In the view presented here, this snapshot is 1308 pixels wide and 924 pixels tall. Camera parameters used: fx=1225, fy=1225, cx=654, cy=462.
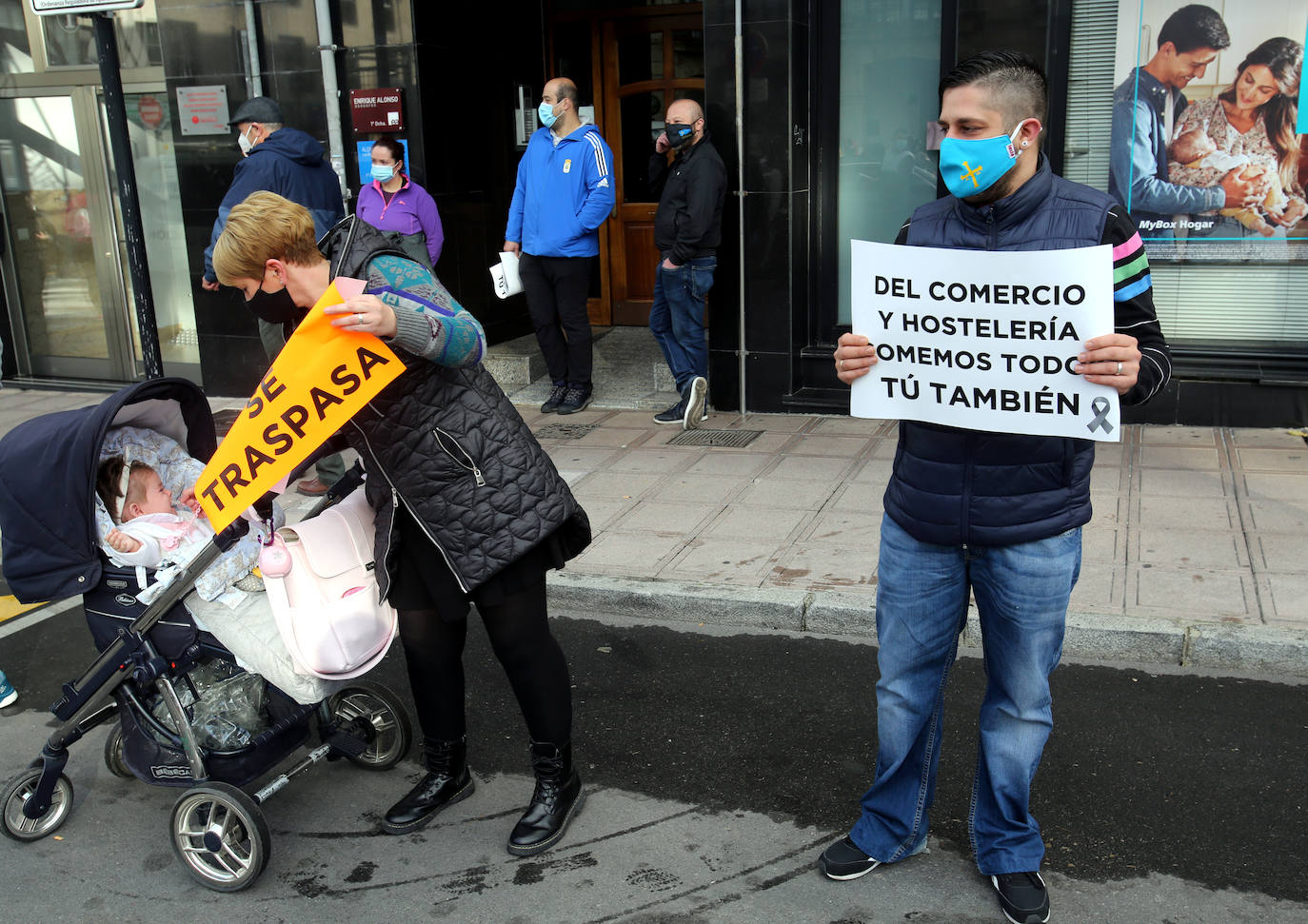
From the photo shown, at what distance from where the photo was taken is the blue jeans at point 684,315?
26.6 feet

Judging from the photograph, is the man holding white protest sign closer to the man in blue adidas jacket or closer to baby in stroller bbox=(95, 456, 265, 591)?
baby in stroller bbox=(95, 456, 265, 591)

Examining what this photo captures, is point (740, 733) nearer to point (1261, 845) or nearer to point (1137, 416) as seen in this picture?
point (1261, 845)

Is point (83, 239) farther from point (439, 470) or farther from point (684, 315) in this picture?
point (439, 470)

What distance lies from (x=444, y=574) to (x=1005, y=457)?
5.02 feet

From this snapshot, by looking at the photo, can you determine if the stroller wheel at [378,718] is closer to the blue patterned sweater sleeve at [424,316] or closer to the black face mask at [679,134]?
the blue patterned sweater sleeve at [424,316]

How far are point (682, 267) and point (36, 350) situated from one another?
21.9ft

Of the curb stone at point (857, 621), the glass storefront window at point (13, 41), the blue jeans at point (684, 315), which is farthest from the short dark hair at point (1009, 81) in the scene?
the glass storefront window at point (13, 41)

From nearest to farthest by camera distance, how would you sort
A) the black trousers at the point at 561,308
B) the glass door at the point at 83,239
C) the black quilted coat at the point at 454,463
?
the black quilted coat at the point at 454,463, the black trousers at the point at 561,308, the glass door at the point at 83,239

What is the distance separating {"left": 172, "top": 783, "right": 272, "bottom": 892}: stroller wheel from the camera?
3.42 m

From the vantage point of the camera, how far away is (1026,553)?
116 inches

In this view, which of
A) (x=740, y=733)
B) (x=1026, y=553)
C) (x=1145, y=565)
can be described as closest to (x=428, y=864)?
(x=740, y=733)

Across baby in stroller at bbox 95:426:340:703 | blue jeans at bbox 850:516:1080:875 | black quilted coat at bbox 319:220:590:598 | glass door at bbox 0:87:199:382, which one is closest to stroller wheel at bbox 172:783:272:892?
baby in stroller at bbox 95:426:340:703

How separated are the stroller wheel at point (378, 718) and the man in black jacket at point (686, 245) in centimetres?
446

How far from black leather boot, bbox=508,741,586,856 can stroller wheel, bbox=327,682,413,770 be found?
2.04ft
